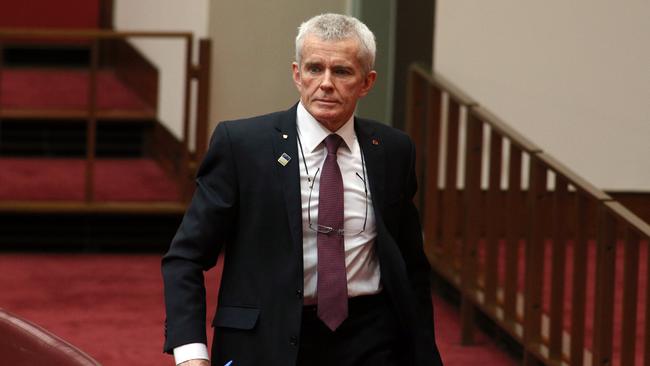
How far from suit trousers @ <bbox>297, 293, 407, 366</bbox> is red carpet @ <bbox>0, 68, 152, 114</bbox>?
504 cm

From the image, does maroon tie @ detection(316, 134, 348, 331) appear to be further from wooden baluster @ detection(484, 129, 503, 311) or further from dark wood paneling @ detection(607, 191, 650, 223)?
wooden baluster @ detection(484, 129, 503, 311)

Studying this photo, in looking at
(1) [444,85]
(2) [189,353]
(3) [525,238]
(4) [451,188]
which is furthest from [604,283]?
(2) [189,353]

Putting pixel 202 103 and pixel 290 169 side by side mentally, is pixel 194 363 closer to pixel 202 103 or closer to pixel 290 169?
pixel 290 169

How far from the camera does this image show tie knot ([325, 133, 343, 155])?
320cm

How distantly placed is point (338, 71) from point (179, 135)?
418 centimetres

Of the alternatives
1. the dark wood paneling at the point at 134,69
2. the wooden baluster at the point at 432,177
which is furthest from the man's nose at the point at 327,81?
the dark wood paneling at the point at 134,69

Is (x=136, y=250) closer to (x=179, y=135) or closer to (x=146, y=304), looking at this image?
(x=179, y=135)

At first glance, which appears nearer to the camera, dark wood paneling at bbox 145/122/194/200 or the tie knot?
the tie knot

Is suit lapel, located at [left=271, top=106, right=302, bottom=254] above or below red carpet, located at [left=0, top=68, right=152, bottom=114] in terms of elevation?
above

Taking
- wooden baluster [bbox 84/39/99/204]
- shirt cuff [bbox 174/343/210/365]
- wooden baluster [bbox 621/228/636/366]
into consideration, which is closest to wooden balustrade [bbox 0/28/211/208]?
wooden baluster [bbox 84/39/99/204]

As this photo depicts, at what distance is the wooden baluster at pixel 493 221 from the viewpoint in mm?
5707

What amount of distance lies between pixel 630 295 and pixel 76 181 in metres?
3.44

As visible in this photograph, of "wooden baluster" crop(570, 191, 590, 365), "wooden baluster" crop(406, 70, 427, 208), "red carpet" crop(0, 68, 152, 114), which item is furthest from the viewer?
"red carpet" crop(0, 68, 152, 114)

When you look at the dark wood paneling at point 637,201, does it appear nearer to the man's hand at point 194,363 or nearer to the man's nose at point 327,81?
the man's nose at point 327,81
